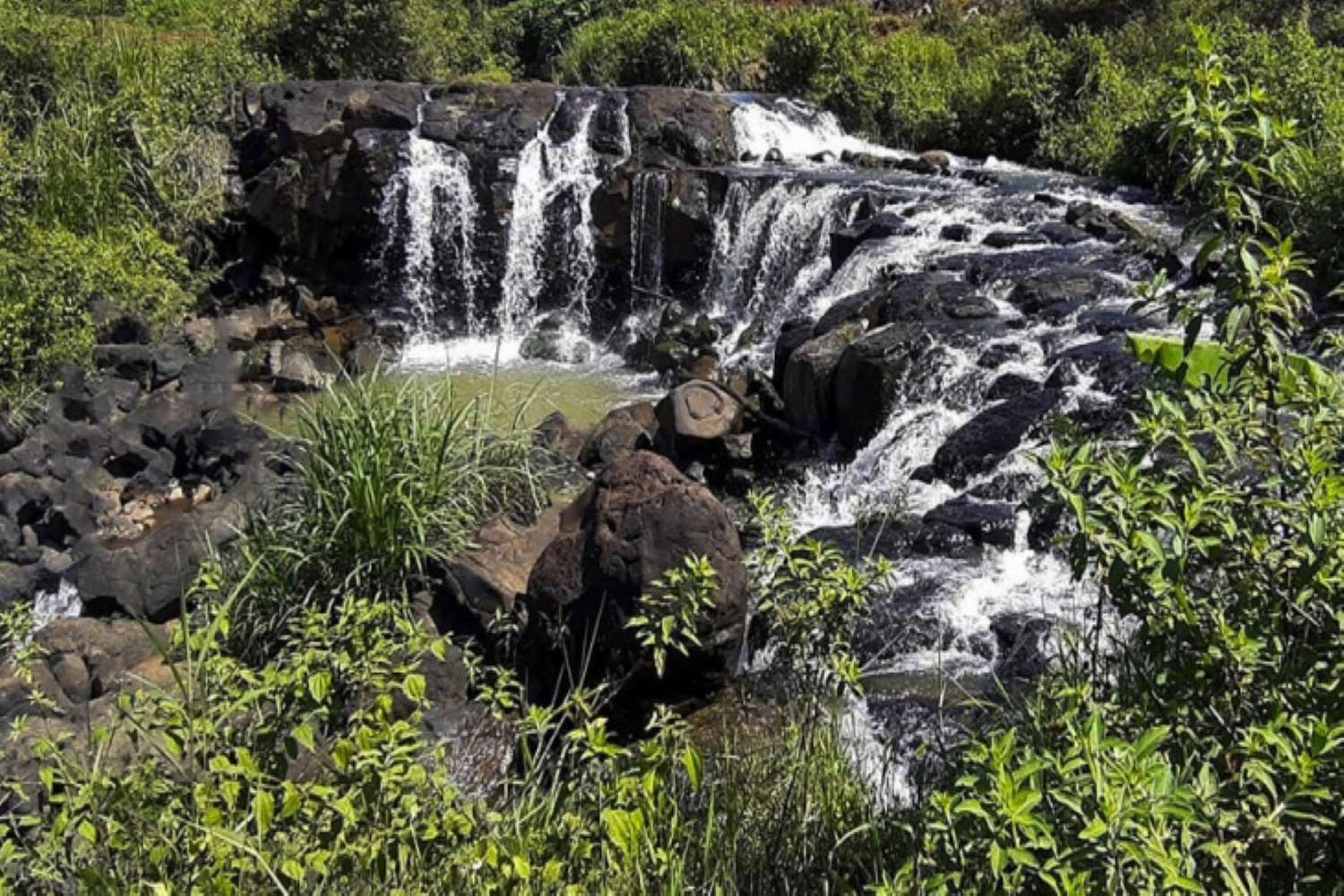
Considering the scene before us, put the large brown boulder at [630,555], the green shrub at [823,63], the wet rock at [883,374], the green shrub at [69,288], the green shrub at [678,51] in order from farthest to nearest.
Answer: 1. the green shrub at [678,51]
2. the green shrub at [823,63]
3. the green shrub at [69,288]
4. the wet rock at [883,374]
5. the large brown boulder at [630,555]

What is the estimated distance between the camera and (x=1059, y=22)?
2275 centimetres

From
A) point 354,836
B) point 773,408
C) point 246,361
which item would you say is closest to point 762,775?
point 354,836

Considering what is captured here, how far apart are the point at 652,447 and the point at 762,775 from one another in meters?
6.23

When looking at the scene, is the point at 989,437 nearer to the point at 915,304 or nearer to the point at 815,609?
the point at 915,304

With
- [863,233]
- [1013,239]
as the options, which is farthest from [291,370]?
[1013,239]

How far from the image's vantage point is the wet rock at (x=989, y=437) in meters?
8.24

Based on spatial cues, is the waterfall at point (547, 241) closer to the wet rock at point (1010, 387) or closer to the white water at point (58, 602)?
the wet rock at point (1010, 387)

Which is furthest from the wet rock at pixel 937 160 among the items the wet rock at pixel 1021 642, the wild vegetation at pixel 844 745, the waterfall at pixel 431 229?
the wild vegetation at pixel 844 745

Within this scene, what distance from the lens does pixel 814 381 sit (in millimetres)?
9750

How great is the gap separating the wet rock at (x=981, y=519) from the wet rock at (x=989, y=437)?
1.48ft

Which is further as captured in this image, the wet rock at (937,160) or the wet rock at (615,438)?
the wet rock at (937,160)

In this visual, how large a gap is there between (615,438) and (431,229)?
7.09 m

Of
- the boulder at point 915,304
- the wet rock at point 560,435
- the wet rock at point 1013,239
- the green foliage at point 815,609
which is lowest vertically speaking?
the wet rock at point 560,435

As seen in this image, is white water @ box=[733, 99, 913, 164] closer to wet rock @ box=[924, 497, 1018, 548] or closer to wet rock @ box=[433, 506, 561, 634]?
wet rock @ box=[924, 497, 1018, 548]
